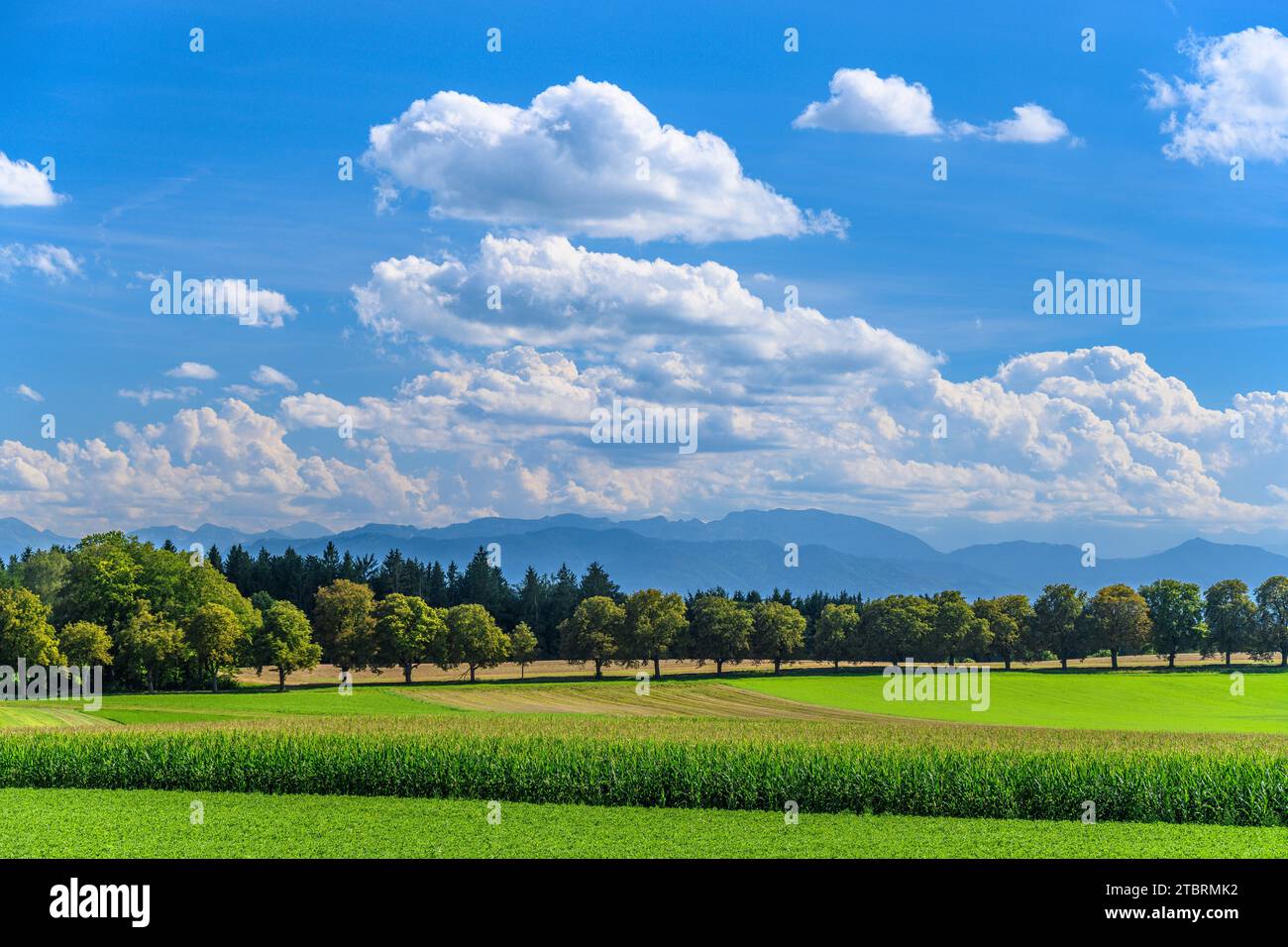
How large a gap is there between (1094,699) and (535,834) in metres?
66.9

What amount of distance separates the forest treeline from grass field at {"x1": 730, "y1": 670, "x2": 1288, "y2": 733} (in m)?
6.60

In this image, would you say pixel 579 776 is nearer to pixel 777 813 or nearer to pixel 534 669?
pixel 777 813

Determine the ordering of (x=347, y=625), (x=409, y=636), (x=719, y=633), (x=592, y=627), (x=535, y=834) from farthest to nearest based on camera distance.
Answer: (x=719, y=633), (x=347, y=625), (x=592, y=627), (x=409, y=636), (x=535, y=834)

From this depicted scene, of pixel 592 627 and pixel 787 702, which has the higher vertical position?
pixel 592 627

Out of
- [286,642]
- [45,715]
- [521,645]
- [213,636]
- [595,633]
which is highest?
[213,636]

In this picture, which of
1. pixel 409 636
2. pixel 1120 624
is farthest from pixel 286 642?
pixel 1120 624

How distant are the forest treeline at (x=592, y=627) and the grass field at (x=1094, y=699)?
6.60 meters

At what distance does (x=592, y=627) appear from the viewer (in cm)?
10288

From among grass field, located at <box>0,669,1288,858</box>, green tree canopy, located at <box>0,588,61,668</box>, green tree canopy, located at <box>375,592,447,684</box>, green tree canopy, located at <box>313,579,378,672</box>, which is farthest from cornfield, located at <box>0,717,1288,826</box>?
green tree canopy, located at <box>313,579,378,672</box>

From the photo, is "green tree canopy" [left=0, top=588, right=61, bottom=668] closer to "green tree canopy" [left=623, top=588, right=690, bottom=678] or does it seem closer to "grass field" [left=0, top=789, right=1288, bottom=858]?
"green tree canopy" [left=623, top=588, right=690, bottom=678]

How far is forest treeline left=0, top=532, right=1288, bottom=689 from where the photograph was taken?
9112 cm

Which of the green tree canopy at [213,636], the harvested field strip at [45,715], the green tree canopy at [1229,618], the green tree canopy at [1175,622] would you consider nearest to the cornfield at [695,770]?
the harvested field strip at [45,715]

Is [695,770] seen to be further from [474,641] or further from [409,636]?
[409,636]

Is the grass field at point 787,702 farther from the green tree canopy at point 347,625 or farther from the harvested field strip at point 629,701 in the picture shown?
the green tree canopy at point 347,625
